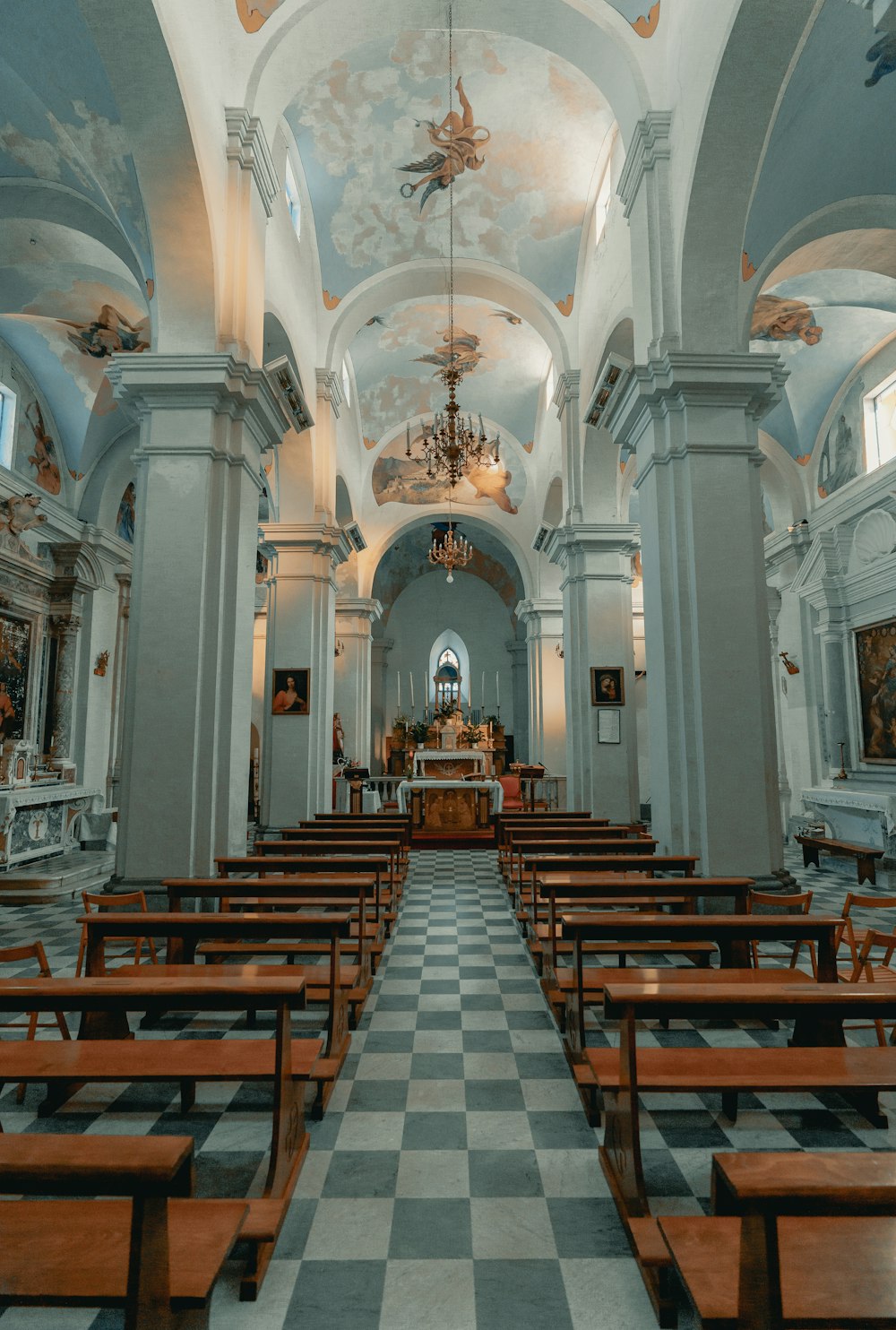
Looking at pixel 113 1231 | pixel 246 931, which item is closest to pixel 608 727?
pixel 246 931

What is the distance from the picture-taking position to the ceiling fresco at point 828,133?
654cm

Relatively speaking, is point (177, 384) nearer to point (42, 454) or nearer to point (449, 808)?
point (42, 454)

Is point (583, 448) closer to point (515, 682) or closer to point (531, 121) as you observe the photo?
point (531, 121)

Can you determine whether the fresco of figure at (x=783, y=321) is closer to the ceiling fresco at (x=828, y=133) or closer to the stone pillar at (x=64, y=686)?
the ceiling fresco at (x=828, y=133)

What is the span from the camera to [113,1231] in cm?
177

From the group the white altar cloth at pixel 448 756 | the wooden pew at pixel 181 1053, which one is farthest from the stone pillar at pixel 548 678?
the wooden pew at pixel 181 1053

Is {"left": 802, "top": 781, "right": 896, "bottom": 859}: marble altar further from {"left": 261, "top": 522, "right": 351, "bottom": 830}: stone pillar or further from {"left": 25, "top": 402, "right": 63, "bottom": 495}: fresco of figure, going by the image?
{"left": 25, "top": 402, "right": 63, "bottom": 495}: fresco of figure

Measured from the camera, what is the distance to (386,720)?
2616 centimetres

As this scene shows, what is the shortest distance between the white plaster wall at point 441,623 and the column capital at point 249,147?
19.4 metres

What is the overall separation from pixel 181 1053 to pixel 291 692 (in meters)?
8.90

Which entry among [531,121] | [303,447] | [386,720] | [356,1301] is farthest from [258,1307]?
[386,720]

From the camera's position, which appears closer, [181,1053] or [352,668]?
[181,1053]

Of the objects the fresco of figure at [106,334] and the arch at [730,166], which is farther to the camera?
the fresco of figure at [106,334]

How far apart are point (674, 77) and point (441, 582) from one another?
66.2ft
